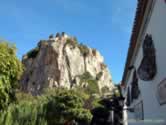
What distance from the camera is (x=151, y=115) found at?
5156mm

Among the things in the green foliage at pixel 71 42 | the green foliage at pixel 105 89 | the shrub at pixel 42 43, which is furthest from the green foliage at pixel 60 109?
the green foliage at pixel 71 42

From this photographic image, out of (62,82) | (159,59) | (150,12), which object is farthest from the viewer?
(62,82)

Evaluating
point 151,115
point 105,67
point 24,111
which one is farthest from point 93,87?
point 151,115

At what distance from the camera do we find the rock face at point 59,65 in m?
45.8

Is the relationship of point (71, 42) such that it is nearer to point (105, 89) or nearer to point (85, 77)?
point (85, 77)

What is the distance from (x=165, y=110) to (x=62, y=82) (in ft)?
137

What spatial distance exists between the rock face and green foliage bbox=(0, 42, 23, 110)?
35731mm

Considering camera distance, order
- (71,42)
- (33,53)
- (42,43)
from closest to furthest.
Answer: (42,43)
(71,42)
(33,53)

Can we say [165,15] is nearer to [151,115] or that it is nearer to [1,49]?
[151,115]

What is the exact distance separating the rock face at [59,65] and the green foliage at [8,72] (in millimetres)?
35731

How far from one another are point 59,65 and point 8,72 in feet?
124

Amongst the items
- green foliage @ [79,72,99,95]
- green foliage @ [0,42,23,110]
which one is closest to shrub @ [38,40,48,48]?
green foliage @ [79,72,99,95]

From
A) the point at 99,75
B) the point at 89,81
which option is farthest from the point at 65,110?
the point at 99,75

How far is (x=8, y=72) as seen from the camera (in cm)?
820
